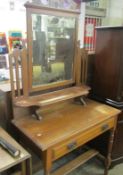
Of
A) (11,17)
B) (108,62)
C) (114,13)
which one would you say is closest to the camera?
(108,62)

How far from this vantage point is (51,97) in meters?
1.45

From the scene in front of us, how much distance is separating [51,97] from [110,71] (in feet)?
2.02

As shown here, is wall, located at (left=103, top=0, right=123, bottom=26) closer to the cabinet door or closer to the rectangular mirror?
the cabinet door

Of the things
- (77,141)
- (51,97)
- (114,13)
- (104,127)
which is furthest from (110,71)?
(114,13)

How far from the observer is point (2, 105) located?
1.41 m

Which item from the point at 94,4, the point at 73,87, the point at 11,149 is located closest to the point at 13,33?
the point at 73,87

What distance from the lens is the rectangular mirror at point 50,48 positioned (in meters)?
1.30

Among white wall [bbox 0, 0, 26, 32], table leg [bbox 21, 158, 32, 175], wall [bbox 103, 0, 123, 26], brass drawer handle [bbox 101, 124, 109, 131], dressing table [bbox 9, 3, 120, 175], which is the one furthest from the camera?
wall [bbox 103, 0, 123, 26]

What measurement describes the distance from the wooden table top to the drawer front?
46 millimetres

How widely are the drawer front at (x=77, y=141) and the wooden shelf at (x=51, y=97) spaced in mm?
310

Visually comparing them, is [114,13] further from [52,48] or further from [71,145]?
[71,145]

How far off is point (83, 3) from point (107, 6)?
659 millimetres

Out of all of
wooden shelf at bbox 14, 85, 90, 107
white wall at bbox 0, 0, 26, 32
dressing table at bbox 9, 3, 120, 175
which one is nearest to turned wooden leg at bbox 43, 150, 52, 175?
dressing table at bbox 9, 3, 120, 175

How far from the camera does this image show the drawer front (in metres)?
1.22
